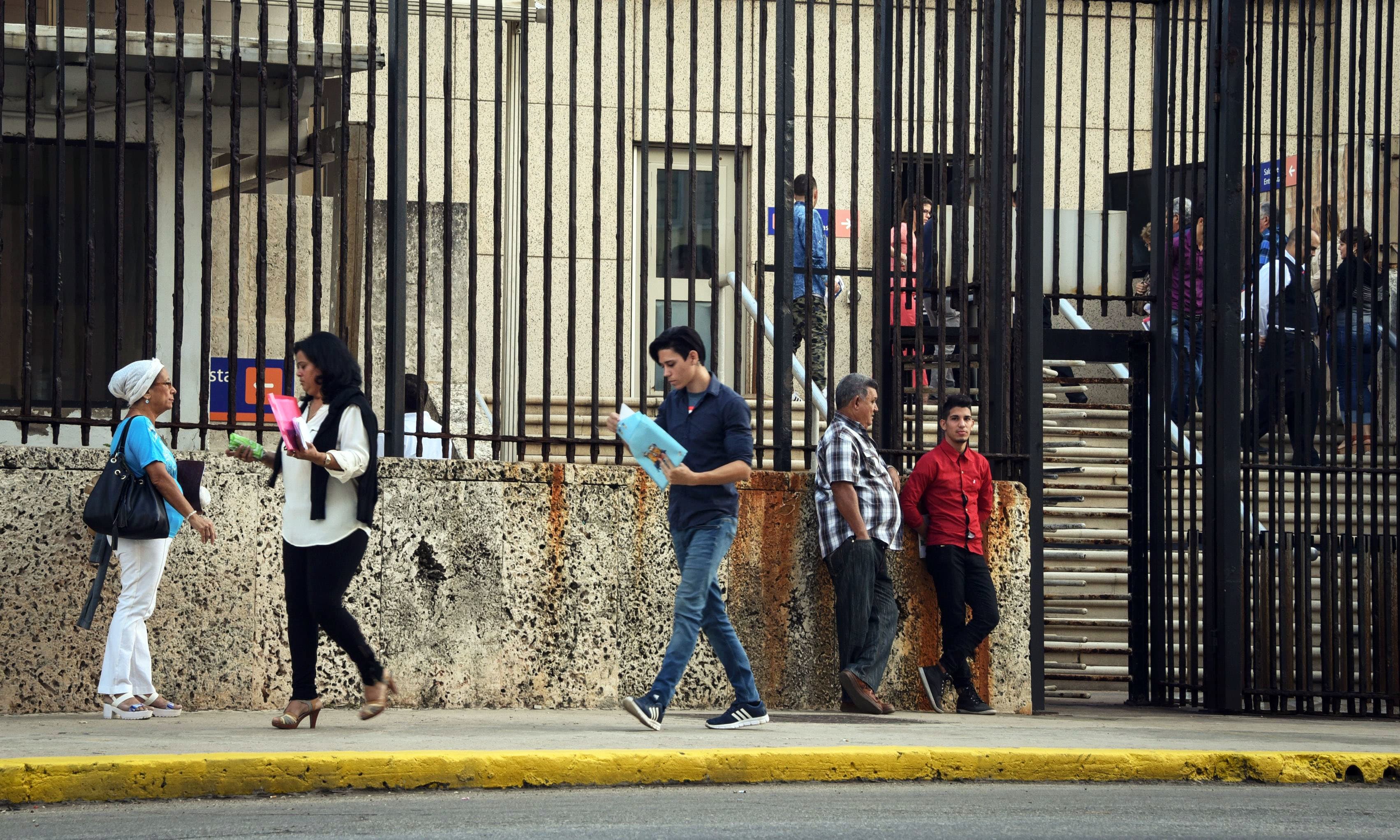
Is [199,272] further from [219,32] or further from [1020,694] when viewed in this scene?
[1020,694]

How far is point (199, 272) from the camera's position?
1170cm

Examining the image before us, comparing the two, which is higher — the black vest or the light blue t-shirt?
the black vest

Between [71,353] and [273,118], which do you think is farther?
[273,118]

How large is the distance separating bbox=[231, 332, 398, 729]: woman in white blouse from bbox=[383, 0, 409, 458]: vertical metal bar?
3.95 feet

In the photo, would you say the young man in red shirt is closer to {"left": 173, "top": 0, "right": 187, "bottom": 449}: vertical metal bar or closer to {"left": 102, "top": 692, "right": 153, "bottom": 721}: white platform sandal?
{"left": 173, "top": 0, "right": 187, "bottom": 449}: vertical metal bar

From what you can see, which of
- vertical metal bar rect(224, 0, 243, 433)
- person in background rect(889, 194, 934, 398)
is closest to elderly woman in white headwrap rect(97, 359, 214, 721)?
vertical metal bar rect(224, 0, 243, 433)

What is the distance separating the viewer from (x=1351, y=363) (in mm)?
10352

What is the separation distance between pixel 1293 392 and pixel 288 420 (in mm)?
6360

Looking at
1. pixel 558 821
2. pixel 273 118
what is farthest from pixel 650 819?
pixel 273 118

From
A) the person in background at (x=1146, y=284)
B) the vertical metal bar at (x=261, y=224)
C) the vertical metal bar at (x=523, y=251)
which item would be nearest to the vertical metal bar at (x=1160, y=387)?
the person in background at (x=1146, y=284)

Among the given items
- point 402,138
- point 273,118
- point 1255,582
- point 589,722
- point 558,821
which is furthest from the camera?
point 273,118

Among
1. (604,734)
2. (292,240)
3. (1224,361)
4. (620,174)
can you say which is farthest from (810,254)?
(604,734)

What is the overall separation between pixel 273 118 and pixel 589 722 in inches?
242

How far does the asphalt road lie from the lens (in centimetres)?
532
